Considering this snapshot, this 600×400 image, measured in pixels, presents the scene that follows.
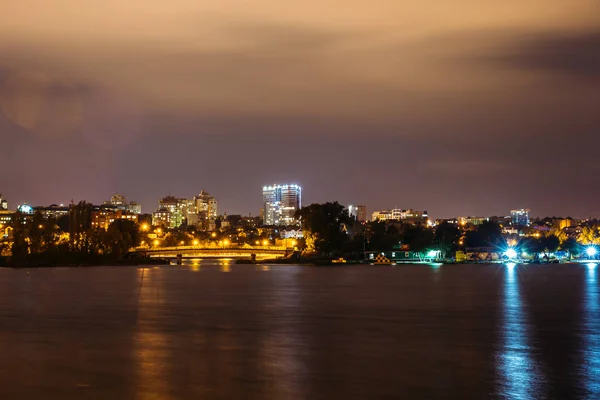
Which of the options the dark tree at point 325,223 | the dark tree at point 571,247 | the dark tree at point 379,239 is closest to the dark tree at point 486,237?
the dark tree at point 571,247

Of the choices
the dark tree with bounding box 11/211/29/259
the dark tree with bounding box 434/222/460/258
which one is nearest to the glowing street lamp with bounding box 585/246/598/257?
the dark tree with bounding box 434/222/460/258

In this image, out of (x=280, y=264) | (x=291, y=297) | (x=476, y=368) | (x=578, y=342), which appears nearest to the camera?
(x=476, y=368)

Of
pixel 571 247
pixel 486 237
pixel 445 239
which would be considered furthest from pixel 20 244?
pixel 571 247

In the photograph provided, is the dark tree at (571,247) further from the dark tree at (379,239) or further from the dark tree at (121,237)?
the dark tree at (121,237)

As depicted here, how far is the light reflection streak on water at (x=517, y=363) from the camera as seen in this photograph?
24.5 metres

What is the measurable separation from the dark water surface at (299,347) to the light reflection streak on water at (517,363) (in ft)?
0.19

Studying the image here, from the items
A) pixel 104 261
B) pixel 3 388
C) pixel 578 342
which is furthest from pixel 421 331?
pixel 104 261

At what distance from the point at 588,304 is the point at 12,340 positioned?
128ft

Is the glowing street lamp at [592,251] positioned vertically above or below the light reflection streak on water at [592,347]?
above

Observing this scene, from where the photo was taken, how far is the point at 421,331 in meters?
40.5

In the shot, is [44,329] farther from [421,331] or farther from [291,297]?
[291,297]

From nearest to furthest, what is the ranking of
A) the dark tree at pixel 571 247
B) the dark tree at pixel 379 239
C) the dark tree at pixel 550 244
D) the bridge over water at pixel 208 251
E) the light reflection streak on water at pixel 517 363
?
1. the light reflection streak on water at pixel 517 363
2. the bridge over water at pixel 208 251
3. the dark tree at pixel 379 239
4. the dark tree at pixel 550 244
5. the dark tree at pixel 571 247

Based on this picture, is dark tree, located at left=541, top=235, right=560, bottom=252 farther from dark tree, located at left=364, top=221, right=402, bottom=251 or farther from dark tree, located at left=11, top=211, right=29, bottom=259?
dark tree, located at left=11, top=211, right=29, bottom=259

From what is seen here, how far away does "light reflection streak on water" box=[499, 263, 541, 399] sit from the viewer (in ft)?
80.3
